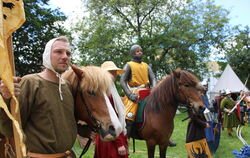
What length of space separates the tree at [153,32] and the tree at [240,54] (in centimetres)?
465

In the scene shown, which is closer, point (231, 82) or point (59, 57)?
point (59, 57)

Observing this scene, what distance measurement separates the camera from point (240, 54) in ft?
85.8

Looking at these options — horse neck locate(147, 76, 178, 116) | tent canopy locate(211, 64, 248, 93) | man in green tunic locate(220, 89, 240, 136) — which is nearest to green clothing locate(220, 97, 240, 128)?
man in green tunic locate(220, 89, 240, 136)

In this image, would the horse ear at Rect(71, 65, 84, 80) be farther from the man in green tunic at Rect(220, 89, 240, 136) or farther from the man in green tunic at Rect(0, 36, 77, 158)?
the man in green tunic at Rect(220, 89, 240, 136)

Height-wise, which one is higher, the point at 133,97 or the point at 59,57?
the point at 59,57

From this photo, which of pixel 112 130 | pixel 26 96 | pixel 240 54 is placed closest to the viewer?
pixel 26 96

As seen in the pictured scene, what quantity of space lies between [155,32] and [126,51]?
3.30m

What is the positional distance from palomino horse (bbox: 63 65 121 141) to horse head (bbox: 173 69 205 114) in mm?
2178

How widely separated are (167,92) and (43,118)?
2.91 m

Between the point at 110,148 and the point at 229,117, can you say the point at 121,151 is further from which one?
the point at 229,117

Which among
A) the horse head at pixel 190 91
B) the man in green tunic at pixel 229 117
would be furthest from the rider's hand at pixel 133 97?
the man in green tunic at pixel 229 117

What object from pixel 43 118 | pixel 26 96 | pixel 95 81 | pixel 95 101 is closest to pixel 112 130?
pixel 95 101

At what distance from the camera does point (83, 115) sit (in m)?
2.17

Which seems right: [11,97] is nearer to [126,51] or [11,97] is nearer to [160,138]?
[160,138]
